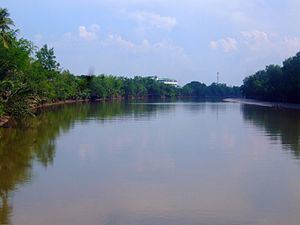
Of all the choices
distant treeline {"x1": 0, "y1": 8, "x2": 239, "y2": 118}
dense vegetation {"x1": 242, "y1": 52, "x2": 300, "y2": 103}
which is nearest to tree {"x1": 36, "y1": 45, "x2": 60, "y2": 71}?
distant treeline {"x1": 0, "y1": 8, "x2": 239, "y2": 118}

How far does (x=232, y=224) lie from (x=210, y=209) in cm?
123

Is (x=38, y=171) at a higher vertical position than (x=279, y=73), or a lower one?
lower

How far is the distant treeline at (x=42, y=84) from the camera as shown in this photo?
3194 cm

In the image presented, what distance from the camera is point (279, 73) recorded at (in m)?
88.5

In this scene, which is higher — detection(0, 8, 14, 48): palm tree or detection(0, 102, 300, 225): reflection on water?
detection(0, 8, 14, 48): palm tree

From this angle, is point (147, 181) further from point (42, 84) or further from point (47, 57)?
point (47, 57)

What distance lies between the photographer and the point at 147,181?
49.5 feet

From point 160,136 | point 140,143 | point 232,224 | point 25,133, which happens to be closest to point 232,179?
point 232,224

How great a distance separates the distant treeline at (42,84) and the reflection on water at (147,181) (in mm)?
5865

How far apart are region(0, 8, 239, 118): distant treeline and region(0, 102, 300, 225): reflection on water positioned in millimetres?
5865

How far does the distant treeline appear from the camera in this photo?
31.9 metres

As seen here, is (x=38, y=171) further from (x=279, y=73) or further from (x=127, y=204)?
(x=279, y=73)

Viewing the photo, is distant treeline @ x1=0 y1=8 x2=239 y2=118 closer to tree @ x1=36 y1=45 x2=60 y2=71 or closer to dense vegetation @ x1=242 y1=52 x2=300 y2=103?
tree @ x1=36 y1=45 x2=60 y2=71

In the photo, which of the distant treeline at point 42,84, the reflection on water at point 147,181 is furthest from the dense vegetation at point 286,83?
the reflection on water at point 147,181
